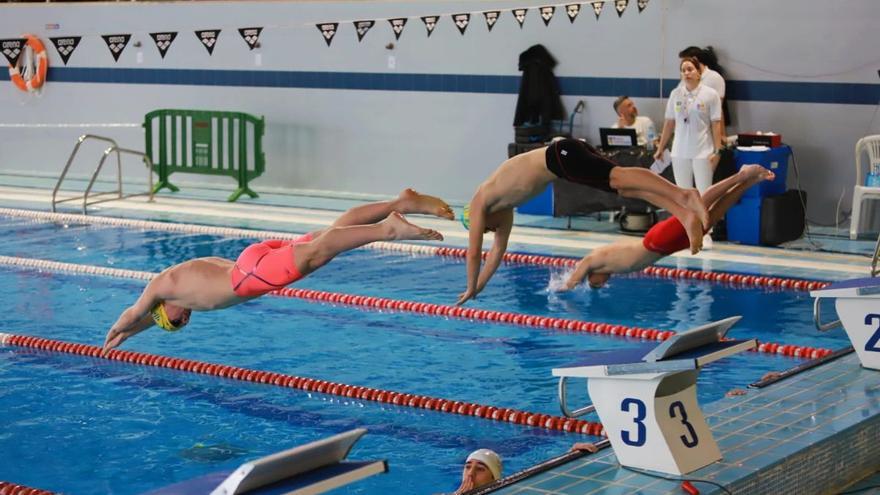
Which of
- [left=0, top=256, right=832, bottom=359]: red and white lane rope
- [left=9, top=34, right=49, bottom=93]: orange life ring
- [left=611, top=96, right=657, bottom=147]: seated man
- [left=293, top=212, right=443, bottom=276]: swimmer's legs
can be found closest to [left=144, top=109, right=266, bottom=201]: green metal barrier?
[left=9, top=34, right=49, bottom=93]: orange life ring

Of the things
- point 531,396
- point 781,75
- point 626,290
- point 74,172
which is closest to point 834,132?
point 781,75

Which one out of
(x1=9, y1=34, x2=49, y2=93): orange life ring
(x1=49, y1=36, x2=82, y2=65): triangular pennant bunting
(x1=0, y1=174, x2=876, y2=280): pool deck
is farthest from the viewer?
(x1=9, y1=34, x2=49, y2=93): orange life ring

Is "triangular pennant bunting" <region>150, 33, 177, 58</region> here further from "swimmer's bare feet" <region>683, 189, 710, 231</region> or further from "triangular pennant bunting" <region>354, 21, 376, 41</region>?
"swimmer's bare feet" <region>683, 189, 710, 231</region>

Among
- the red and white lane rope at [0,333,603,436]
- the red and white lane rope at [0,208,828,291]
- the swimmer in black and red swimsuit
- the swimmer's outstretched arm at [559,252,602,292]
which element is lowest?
the red and white lane rope at [0,333,603,436]

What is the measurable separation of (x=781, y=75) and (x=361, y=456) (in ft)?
25.2

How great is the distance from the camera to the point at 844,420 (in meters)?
5.95

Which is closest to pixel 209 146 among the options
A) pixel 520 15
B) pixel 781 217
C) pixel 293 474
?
pixel 520 15

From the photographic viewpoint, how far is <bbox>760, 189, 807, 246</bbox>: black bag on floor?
11.7m

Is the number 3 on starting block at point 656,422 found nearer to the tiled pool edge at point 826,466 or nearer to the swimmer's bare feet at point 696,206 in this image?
the tiled pool edge at point 826,466

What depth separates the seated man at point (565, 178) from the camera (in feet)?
18.7

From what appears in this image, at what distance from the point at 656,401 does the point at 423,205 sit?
4.52ft

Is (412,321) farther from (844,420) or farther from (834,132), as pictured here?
(834,132)

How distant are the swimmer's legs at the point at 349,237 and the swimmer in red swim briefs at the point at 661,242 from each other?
115 cm

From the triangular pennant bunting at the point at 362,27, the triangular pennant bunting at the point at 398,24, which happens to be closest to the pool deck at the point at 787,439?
the triangular pennant bunting at the point at 398,24
